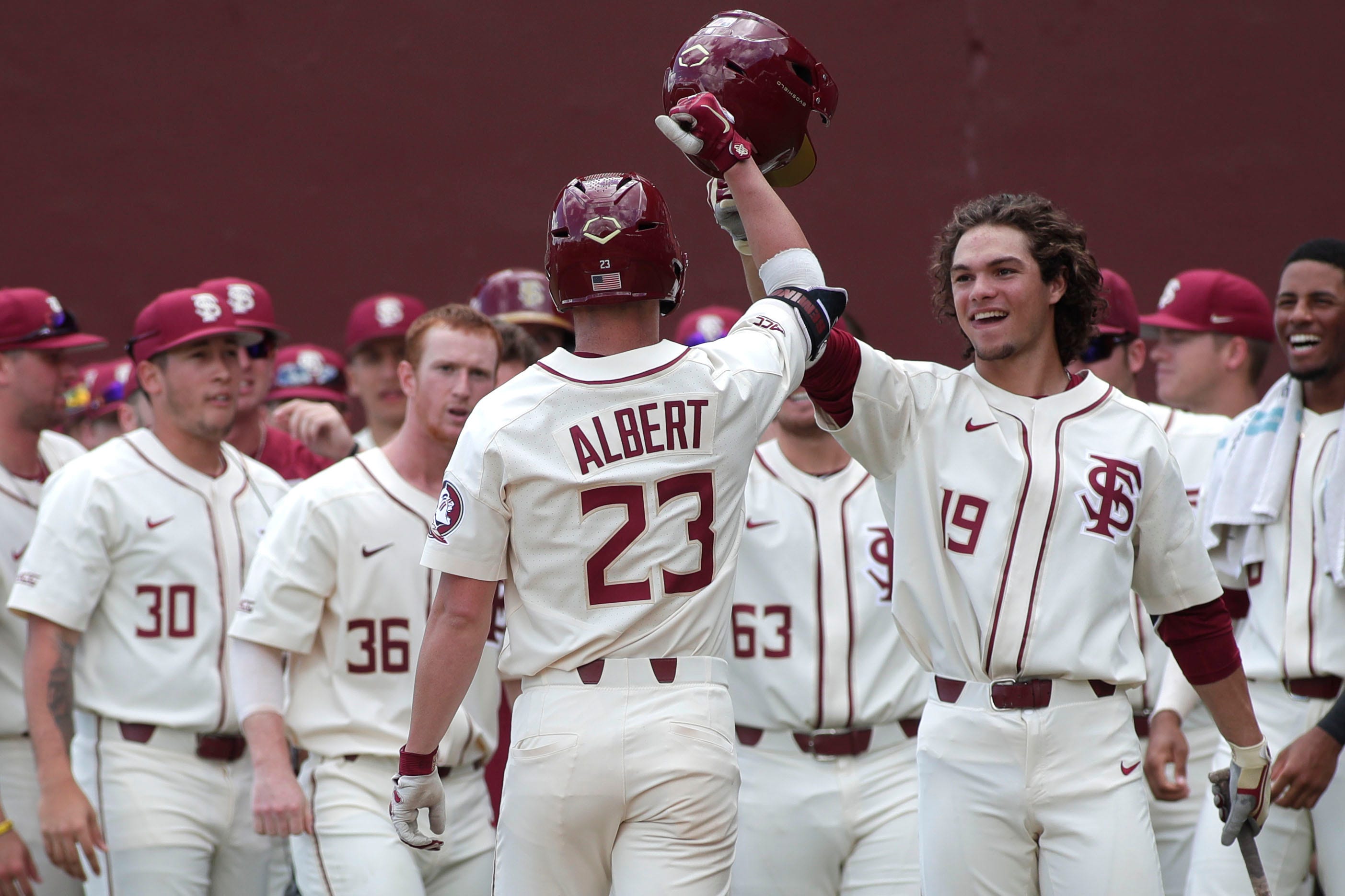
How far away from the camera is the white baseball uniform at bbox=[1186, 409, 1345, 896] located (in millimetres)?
4098

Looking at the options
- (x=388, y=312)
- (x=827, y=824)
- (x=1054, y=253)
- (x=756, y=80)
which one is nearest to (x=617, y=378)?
(x=756, y=80)

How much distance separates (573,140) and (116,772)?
16.0 ft

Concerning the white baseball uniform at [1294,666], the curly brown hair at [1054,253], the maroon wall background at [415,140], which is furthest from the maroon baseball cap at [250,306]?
the white baseball uniform at [1294,666]

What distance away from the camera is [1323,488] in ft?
14.2

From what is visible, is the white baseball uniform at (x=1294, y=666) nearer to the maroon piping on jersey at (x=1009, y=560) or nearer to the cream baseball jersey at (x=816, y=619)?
the cream baseball jersey at (x=816, y=619)

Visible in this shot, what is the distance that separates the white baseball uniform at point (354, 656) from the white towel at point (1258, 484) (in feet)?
7.85

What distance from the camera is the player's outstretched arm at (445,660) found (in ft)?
9.90

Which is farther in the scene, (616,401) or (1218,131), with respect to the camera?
(1218,131)

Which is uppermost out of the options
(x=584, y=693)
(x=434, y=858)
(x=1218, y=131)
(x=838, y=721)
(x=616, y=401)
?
(x=1218, y=131)

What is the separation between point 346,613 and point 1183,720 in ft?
8.86

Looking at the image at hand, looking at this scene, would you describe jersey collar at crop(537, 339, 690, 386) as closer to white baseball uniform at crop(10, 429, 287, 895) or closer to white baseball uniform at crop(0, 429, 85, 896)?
white baseball uniform at crop(10, 429, 287, 895)

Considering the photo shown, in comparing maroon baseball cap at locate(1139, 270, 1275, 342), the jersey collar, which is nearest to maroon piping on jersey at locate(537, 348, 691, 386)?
the jersey collar

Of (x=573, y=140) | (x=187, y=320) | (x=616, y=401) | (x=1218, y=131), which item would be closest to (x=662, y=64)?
(x=573, y=140)

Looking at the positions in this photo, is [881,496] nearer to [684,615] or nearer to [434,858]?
[684,615]
